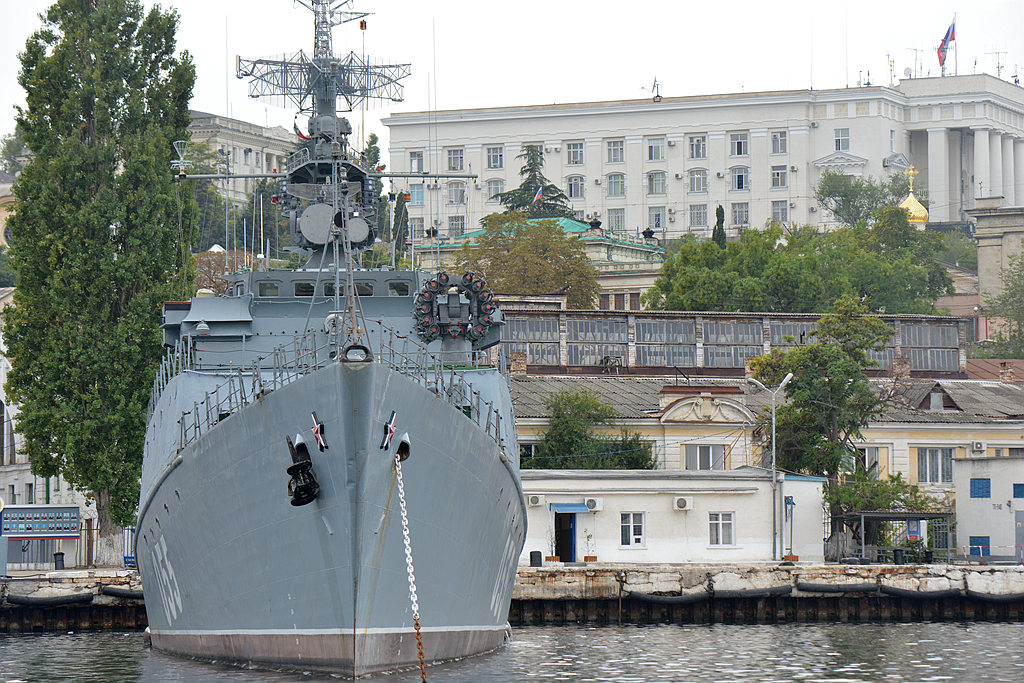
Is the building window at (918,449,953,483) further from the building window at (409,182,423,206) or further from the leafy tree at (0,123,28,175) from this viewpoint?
the leafy tree at (0,123,28,175)

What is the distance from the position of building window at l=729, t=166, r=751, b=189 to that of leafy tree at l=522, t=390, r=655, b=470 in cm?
8821

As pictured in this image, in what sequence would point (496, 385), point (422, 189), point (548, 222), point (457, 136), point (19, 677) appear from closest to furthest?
point (19, 677)
point (496, 385)
point (548, 222)
point (422, 189)
point (457, 136)

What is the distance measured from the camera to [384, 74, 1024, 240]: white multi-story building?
141375 millimetres

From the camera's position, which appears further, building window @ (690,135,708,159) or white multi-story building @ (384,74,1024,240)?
building window @ (690,135,708,159)

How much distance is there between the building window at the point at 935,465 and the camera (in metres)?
60.8

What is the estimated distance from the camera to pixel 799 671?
31531mm

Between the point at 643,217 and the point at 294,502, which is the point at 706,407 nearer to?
the point at 294,502

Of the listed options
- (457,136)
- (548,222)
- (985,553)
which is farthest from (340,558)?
(457,136)

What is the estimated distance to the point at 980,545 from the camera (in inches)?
2008

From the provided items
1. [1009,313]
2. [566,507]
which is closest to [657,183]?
[1009,313]

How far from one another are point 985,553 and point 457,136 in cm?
9978

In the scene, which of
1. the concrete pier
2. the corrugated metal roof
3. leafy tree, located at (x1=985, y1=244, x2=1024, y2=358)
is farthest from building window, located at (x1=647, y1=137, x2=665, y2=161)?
the concrete pier

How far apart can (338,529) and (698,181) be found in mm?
120379

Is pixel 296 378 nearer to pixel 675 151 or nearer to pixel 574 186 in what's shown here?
pixel 675 151
